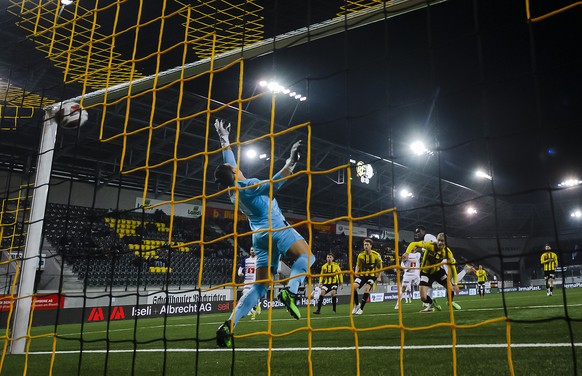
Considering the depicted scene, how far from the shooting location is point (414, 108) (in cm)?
2322

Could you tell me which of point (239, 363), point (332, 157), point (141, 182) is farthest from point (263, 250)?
point (332, 157)

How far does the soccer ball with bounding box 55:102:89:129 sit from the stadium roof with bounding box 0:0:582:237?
33cm

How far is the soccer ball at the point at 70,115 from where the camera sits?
5.77m

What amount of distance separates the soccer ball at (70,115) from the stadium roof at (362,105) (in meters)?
0.33

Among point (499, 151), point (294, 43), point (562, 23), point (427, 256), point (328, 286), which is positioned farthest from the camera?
point (499, 151)

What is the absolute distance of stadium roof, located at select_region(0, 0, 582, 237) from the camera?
7148 millimetres

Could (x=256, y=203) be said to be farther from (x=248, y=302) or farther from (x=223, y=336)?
(x=223, y=336)

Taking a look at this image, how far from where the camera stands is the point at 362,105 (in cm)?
2162

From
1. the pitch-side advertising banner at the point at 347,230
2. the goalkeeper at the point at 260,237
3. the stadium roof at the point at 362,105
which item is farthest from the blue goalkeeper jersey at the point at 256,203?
the pitch-side advertising banner at the point at 347,230

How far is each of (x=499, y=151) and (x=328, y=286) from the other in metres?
19.6

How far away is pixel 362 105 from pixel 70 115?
17.2 metres

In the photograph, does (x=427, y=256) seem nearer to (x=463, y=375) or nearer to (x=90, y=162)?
(x=463, y=375)

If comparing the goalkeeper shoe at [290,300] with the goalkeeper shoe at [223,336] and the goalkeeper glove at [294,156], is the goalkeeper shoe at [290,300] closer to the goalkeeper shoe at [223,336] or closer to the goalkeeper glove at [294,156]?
the goalkeeper shoe at [223,336]

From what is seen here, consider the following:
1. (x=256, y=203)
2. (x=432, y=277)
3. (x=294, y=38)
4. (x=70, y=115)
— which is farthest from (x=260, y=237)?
(x=432, y=277)
